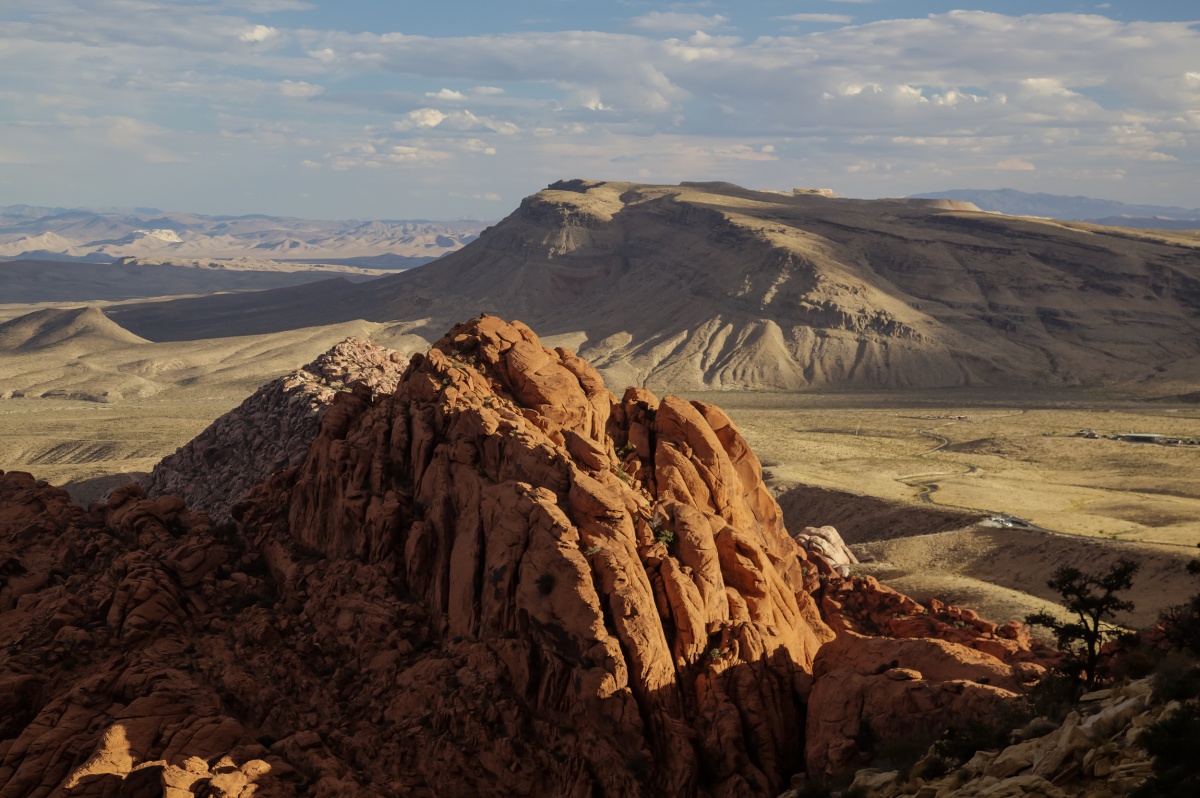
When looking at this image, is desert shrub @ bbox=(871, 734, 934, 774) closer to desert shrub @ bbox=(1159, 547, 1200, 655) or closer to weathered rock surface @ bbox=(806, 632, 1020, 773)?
weathered rock surface @ bbox=(806, 632, 1020, 773)

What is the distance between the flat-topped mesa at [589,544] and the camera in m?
28.2

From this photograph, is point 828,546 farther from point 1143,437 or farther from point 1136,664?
point 1143,437

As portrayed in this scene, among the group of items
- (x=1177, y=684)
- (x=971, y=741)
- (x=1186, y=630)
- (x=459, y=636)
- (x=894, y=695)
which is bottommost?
(x=894, y=695)

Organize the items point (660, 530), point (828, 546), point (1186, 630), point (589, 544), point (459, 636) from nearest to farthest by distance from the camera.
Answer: point (1186, 630), point (589, 544), point (459, 636), point (660, 530), point (828, 546)

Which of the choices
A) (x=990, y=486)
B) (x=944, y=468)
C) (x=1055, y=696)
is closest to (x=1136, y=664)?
(x=1055, y=696)

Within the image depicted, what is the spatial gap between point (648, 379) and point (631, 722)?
539 ft

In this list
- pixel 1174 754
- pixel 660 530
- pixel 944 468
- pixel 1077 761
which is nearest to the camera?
pixel 1174 754

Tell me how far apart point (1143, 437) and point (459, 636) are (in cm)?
11450

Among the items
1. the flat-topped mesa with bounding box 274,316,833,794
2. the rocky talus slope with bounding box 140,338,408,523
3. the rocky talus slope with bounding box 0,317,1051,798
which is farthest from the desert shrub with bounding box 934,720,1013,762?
the rocky talus slope with bounding box 140,338,408,523

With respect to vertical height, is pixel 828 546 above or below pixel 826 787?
below

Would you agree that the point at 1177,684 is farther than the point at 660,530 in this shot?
No

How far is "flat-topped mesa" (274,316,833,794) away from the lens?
28203 mm

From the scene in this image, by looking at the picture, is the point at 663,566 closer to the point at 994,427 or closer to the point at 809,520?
the point at 809,520

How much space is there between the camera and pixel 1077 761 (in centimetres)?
1747
